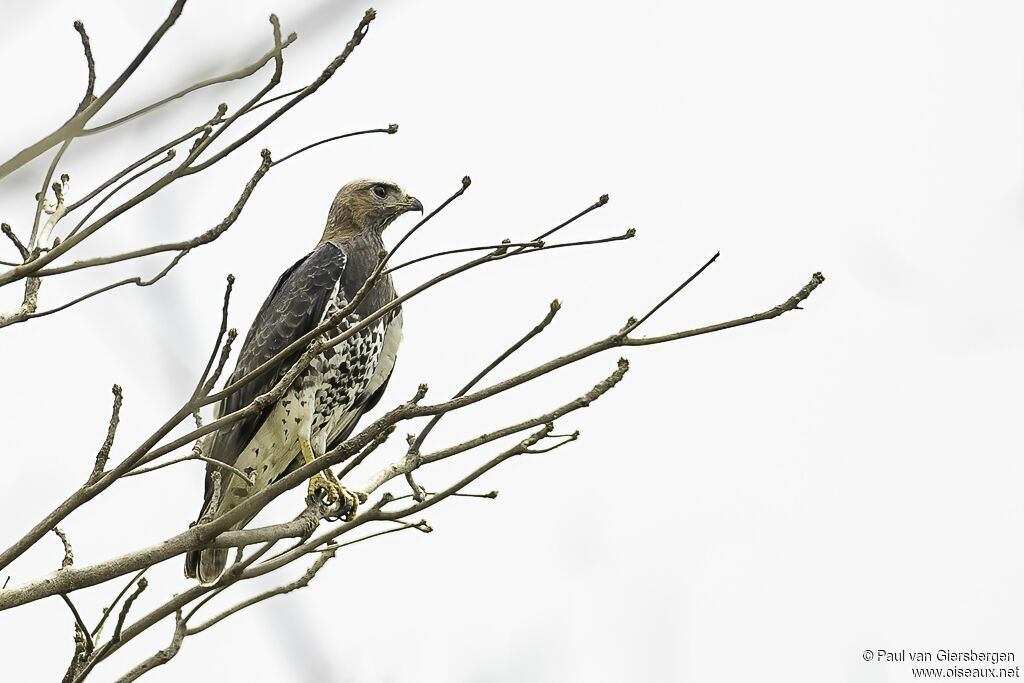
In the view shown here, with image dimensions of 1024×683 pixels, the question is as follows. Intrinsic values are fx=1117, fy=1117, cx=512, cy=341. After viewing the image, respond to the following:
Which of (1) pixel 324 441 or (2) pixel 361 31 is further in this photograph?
(1) pixel 324 441

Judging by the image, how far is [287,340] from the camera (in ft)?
20.5

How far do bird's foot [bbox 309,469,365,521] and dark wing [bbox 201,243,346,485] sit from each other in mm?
487

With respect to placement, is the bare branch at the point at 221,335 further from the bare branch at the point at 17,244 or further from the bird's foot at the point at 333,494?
the bird's foot at the point at 333,494

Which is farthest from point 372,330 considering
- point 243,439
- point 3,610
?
point 3,610

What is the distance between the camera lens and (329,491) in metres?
5.79

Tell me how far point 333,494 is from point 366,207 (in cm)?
238

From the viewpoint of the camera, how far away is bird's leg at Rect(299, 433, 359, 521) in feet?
18.2

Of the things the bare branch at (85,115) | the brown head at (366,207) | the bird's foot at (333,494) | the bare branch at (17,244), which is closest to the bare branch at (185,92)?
the bare branch at (85,115)

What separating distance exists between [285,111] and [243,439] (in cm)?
358

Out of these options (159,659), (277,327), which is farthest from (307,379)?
(159,659)

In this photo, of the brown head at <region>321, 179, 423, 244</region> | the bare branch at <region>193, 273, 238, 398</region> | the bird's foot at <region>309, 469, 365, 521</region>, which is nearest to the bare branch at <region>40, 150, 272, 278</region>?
the bare branch at <region>193, 273, 238, 398</region>

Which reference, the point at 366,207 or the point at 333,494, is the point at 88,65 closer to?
the point at 333,494

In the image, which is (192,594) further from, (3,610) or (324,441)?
(324,441)

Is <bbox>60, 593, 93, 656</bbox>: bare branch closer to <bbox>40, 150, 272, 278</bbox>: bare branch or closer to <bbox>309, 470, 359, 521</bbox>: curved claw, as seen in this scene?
<bbox>40, 150, 272, 278</bbox>: bare branch
